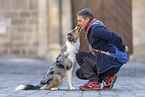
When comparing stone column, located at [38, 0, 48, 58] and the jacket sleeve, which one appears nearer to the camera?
the jacket sleeve

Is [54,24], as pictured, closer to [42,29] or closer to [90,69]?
[42,29]

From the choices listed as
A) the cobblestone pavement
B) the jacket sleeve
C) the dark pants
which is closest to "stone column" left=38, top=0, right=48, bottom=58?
the cobblestone pavement

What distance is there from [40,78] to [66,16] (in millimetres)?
5183

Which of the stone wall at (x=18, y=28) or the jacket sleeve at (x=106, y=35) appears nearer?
the jacket sleeve at (x=106, y=35)

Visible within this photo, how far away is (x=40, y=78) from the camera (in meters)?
6.33

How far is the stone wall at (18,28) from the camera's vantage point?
36.7 ft

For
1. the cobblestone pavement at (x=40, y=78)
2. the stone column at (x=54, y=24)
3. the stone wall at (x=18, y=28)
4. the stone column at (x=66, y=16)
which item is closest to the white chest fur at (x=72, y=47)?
the cobblestone pavement at (x=40, y=78)

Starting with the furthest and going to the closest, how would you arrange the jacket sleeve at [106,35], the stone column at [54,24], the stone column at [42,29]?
1. the stone column at [42,29]
2. the stone column at [54,24]
3. the jacket sleeve at [106,35]

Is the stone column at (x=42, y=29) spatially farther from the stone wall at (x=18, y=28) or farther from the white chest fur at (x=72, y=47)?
the white chest fur at (x=72, y=47)

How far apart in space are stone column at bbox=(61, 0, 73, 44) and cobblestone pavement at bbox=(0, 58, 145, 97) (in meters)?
2.03

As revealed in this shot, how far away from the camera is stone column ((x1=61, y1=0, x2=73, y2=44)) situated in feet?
36.4

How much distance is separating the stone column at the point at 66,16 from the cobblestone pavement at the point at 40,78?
2.03 metres

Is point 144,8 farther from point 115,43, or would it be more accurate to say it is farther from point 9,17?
point 115,43

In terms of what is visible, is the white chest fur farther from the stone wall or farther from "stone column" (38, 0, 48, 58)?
the stone wall
